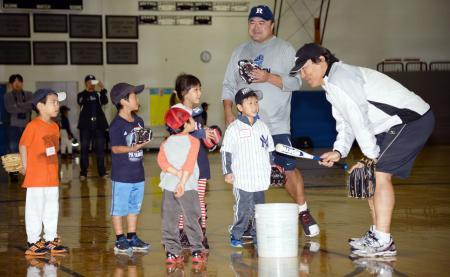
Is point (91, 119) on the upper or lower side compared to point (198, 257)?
upper

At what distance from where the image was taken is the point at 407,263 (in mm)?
6215

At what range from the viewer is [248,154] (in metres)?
7.20

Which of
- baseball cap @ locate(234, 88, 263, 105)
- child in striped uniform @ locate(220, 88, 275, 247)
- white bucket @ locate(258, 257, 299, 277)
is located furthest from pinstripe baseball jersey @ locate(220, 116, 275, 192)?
white bucket @ locate(258, 257, 299, 277)

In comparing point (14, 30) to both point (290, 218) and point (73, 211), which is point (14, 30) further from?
point (290, 218)

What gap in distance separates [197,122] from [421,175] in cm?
815

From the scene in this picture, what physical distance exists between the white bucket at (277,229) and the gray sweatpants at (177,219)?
523mm

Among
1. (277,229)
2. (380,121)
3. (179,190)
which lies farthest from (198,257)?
(380,121)

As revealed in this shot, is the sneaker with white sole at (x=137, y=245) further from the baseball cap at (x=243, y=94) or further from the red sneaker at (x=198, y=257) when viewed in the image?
the baseball cap at (x=243, y=94)

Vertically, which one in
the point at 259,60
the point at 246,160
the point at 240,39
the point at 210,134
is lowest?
the point at 246,160

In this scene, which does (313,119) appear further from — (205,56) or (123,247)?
(123,247)

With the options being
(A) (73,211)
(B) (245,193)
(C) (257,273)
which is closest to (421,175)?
(A) (73,211)

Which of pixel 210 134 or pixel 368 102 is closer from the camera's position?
pixel 368 102

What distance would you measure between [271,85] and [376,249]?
2.05 m

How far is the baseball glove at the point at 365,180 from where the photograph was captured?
21.4ft
